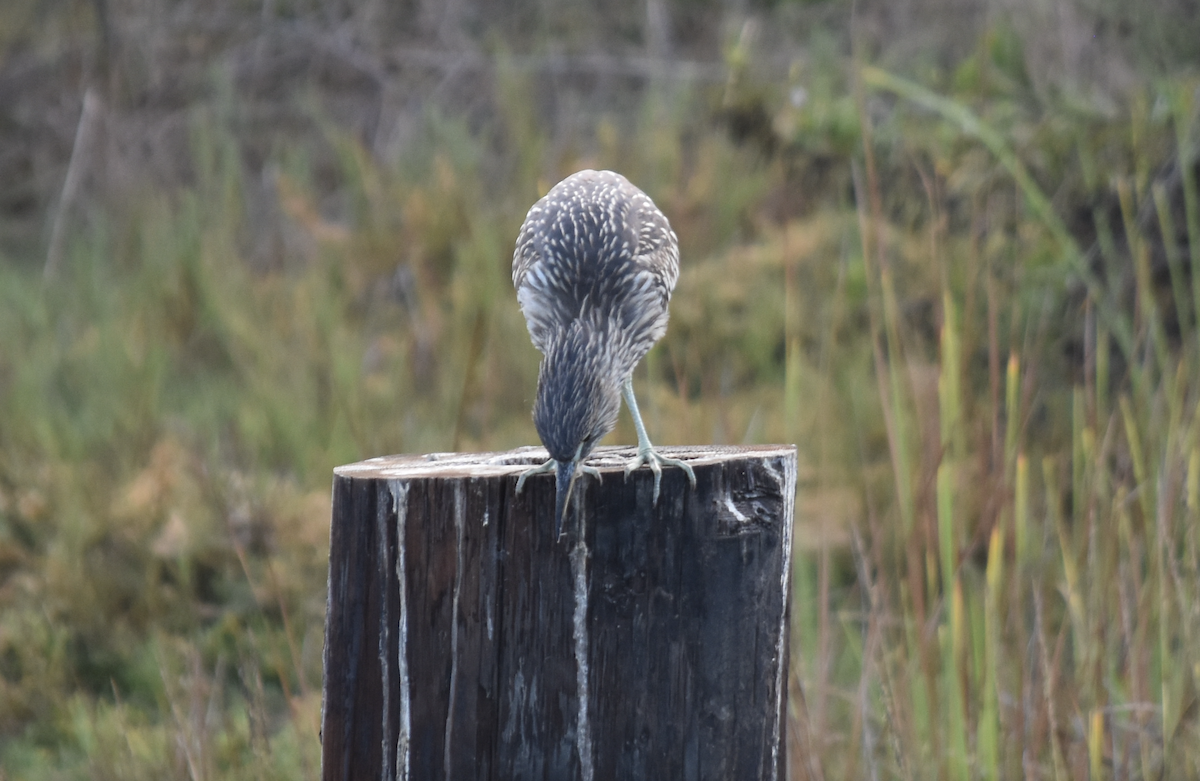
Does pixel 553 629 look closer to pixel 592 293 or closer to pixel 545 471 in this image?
pixel 545 471

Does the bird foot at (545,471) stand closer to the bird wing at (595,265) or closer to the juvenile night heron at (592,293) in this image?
the juvenile night heron at (592,293)

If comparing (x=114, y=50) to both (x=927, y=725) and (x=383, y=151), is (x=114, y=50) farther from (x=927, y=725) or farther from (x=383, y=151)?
(x=927, y=725)

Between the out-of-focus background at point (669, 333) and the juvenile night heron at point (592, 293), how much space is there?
0.66ft

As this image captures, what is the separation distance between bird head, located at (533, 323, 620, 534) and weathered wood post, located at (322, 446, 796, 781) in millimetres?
88

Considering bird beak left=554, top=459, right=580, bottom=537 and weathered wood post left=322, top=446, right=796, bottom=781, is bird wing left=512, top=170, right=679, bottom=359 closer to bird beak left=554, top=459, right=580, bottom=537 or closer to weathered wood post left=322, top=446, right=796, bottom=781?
bird beak left=554, top=459, right=580, bottom=537

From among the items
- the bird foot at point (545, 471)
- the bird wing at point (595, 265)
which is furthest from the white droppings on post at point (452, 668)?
the bird wing at point (595, 265)

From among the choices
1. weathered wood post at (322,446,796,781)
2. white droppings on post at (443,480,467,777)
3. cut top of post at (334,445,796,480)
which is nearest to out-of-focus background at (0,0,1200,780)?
cut top of post at (334,445,796,480)

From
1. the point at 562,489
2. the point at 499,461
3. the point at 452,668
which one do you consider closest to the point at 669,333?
the point at 499,461

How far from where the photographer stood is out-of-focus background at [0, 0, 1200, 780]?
2592 mm

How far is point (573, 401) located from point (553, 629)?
0.54 meters

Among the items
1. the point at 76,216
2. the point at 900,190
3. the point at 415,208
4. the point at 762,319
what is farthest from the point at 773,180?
the point at 76,216

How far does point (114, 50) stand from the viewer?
8.04 metres

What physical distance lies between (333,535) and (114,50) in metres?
7.25

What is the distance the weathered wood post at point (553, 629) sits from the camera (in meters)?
1.81
